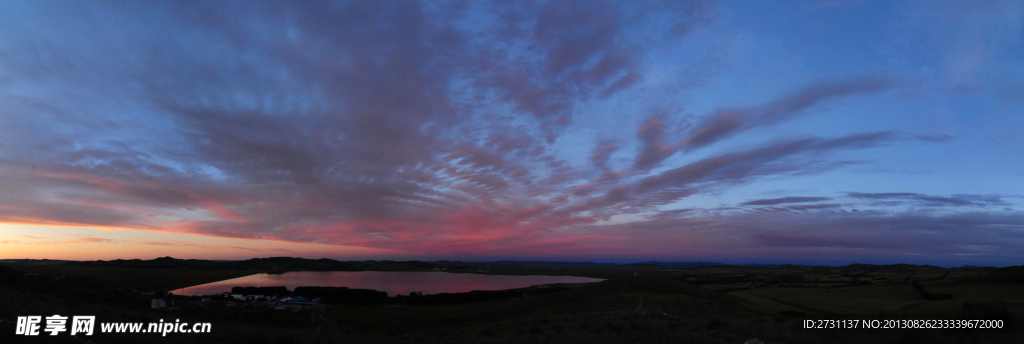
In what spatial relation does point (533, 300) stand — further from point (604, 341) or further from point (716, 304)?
point (604, 341)

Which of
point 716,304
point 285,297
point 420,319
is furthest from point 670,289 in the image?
point 285,297

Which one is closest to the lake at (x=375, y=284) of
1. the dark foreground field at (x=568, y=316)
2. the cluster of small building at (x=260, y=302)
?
the cluster of small building at (x=260, y=302)

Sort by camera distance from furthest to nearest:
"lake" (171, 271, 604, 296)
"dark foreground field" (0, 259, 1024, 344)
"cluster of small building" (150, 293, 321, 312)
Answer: "lake" (171, 271, 604, 296)
"cluster of small building" (150, 293, 321, 312)
"dark foreground field" (0, 259, 1024, 344)

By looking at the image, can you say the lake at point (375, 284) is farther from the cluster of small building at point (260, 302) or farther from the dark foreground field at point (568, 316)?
the dark foreground field at point (568, 316)

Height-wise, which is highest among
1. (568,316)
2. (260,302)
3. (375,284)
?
(568,316)

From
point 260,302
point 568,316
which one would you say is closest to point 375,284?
point 260,302

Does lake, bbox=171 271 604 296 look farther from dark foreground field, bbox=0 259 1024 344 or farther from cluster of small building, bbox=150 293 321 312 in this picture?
dark foreground field, bbox=0 259 1024 344

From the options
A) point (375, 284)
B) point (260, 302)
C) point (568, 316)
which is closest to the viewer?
point (568, 316)

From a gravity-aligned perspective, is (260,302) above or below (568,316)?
below

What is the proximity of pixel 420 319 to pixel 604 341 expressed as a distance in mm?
21963

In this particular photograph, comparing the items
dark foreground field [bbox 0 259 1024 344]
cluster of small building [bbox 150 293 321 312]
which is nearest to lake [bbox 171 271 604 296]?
cluster of small building [bbox 150 293 321 312]

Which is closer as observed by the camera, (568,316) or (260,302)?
(568,316)

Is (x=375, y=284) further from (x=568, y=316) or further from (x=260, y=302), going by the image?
(x=568, y=316)

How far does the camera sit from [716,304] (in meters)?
31.2
